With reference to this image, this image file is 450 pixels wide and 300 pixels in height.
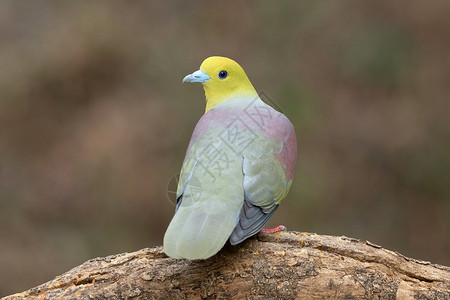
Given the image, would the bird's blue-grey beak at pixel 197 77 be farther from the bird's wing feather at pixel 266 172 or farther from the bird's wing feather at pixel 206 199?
the bird's wing feather at pixel 266 172

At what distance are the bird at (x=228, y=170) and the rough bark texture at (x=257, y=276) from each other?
25cm

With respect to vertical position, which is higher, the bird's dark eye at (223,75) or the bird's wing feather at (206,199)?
the bird's dark eye at (223,75)

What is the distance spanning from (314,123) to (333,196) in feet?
2.80

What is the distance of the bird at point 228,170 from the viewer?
3.13 metres

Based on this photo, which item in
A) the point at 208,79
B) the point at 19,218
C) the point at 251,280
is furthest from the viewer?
the point at 19,218

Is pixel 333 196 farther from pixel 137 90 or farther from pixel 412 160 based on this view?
pixel 137 90

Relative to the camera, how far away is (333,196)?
6930 mm

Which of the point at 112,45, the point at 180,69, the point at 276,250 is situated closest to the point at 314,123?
the point at 180,69

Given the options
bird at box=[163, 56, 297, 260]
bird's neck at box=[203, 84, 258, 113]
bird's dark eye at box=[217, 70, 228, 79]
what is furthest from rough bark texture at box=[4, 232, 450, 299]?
bird's dark eye at box=[217, 70, 228, 79]

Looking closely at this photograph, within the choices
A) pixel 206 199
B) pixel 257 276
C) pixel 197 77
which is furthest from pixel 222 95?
pixel 257 276

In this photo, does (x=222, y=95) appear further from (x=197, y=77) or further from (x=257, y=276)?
(x=257, y=276)

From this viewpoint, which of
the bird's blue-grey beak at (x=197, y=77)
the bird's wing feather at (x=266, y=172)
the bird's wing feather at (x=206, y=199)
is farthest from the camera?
the bird's blue-grey beak at (x=197, y=77)

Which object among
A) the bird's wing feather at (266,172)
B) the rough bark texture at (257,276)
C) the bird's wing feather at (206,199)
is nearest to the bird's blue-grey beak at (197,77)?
the bird's wing feather at (206,199)

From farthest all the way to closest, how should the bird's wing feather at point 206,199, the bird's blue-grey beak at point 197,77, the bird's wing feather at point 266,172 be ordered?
the bird's blue-grey beak at point 197,77, the bird's wing feather at point 266,172, the bird's wing feather at point 206,199
